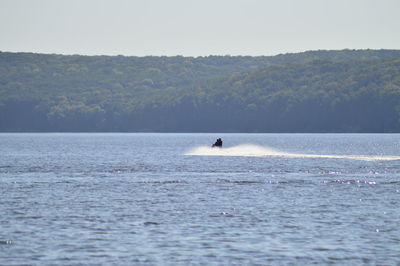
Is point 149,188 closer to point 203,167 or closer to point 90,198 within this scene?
point 90,198

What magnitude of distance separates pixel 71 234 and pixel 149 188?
87.1ft

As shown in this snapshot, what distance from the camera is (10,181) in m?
72.2

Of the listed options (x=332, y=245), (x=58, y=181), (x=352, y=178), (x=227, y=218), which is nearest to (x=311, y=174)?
(x=352, y=178)

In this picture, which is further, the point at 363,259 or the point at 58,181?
the point at 58,181

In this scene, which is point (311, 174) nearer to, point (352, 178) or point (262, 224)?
point (352, 178)

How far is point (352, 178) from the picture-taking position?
7794cm

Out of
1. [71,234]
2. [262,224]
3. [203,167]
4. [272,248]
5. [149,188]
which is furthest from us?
[203,167]

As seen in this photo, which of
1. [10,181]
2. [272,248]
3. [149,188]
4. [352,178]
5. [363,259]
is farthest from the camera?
[352,178]

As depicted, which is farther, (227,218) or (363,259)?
(227,218)

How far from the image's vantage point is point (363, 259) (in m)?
33.8

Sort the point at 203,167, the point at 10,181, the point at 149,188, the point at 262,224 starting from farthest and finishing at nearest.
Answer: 1. the point at 203,167
2. the point at 10,181
3. the point at 149,188
4. the point at 262,224

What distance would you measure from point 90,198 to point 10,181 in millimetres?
17808

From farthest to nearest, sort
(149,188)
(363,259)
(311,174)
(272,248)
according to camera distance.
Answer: (311,174), (149,188), (272,248), (363,259)

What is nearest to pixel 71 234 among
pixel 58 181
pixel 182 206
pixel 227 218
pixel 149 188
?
pixel 227 218
